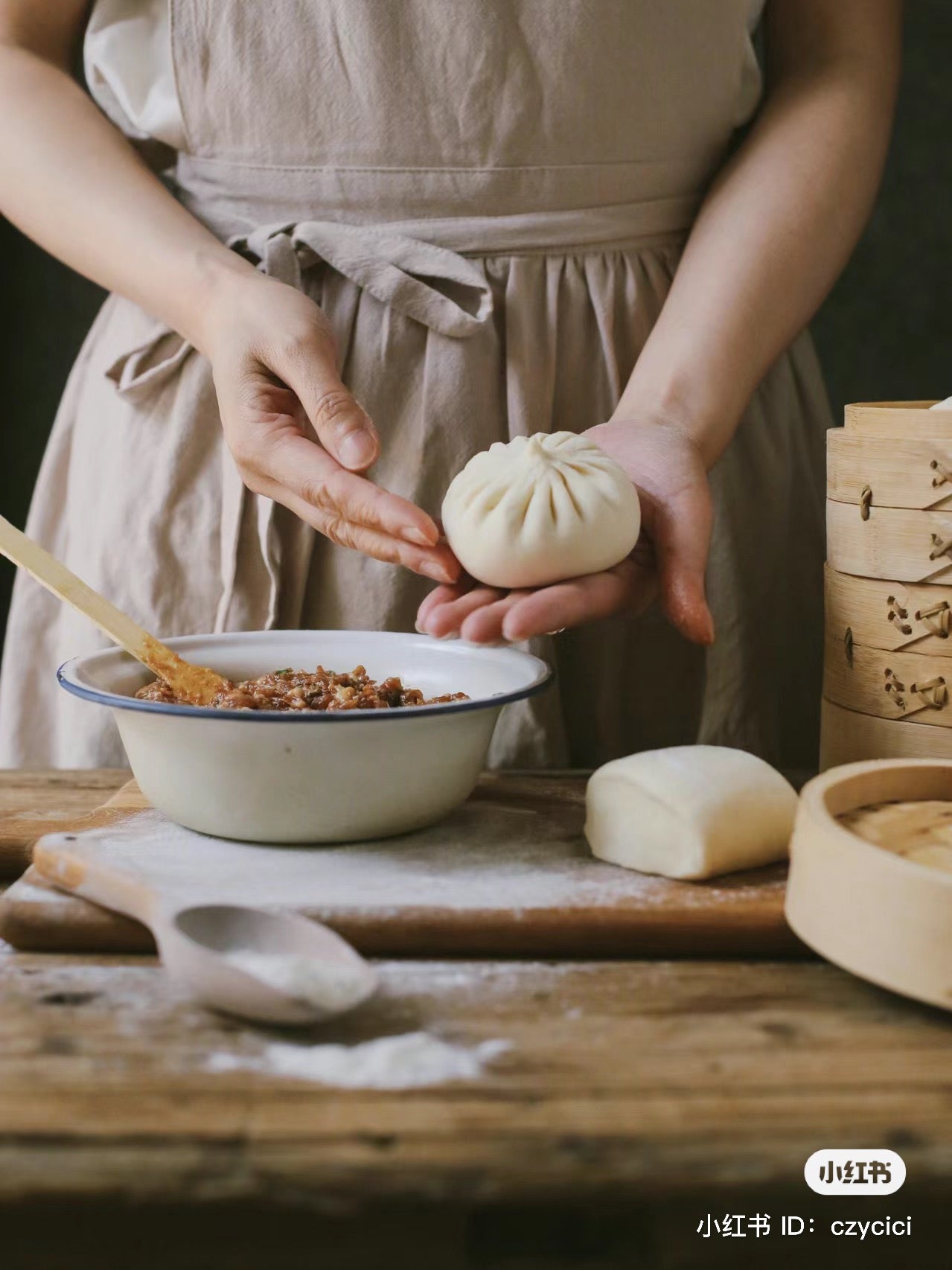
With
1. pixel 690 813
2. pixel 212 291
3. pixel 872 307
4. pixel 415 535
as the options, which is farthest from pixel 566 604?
pixel 872 307

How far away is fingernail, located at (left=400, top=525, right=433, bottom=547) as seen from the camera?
1.11m

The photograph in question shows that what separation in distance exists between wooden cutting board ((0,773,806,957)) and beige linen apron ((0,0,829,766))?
17.2 inches

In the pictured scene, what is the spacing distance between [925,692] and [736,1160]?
21.2 inches

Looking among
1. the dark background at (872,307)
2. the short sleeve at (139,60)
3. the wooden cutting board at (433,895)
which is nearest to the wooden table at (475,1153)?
the wooden cutting board at (433,895)

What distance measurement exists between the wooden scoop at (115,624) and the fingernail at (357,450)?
0.71 feet

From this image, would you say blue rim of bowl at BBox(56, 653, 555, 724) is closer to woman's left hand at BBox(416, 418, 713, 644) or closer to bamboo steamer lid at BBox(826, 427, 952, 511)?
woman's left hand at BBox(416, 418, 713, 644)

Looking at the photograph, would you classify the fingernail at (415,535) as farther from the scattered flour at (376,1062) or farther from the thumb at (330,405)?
the scattered flour at (376,1062)

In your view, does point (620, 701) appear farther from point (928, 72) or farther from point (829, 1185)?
point (928, 72)

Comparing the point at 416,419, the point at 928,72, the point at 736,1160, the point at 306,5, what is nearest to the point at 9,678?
the point at 416,419

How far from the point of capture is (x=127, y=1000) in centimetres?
77

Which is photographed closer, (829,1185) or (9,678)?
(829,1185)

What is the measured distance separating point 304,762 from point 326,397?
364 millimetres

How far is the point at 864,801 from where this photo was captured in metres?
0.88

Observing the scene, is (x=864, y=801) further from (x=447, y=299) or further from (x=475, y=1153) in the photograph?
(x=447, y=299)
